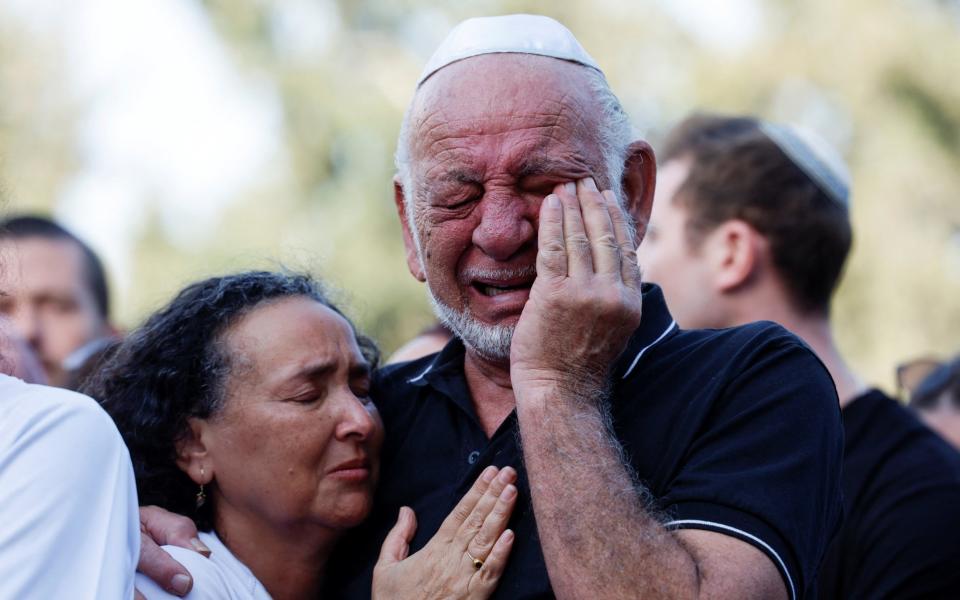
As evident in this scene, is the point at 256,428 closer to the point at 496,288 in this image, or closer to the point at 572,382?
the point at 496,288

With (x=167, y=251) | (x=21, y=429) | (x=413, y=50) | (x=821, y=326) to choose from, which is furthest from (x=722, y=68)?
(x=21, y=429)

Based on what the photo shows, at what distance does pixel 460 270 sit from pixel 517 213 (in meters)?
0.22

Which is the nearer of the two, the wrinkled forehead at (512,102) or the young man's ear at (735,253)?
the wrinkled forehead at (512,102)

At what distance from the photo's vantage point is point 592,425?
7.66 ft

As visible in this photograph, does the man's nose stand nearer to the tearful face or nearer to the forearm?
the tearful face

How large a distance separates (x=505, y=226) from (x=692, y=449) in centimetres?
65

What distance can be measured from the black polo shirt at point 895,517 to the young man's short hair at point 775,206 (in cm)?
70

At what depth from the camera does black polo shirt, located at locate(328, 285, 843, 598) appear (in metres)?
2.27

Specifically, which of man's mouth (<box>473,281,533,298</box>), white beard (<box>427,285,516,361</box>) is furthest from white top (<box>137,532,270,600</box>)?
man's mouth (<box>473,281,533,298</box>)

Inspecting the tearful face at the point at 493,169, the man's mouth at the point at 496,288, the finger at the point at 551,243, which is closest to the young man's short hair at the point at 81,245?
the tearful face at the point at 493,169

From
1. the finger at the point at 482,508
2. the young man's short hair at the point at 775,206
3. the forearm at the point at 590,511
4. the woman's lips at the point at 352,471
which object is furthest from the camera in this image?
the young man's short hair at the point at 775,206

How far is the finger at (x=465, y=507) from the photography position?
8.47 ft

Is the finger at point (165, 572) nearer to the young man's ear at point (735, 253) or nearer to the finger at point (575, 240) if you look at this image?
the finger at point (575, 240)

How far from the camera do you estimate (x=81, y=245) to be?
226 inches
